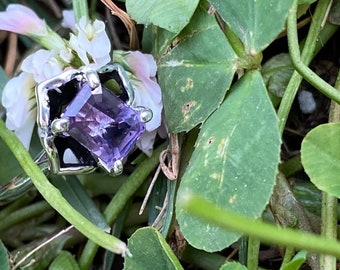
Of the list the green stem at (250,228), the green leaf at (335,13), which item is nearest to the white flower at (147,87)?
the green leaf at (335,13)

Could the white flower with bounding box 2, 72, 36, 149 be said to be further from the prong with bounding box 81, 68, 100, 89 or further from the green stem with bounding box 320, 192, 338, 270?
the green stem with bounding box 320, 192, 338, 270

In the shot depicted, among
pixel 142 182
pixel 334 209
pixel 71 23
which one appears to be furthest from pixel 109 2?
pixel 334 209

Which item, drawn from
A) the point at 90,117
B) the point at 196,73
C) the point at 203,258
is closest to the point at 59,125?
the point at 90,117

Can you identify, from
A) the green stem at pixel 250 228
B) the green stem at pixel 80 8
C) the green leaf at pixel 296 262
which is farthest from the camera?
the green stem at pixel 80 8

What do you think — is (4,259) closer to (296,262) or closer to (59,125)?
(59,125)

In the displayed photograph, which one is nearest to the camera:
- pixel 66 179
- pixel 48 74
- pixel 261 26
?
pixel 261 26

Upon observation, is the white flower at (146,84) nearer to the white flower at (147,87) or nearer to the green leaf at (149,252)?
the white flower at (147,87)

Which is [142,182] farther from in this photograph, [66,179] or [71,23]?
[71,23]
